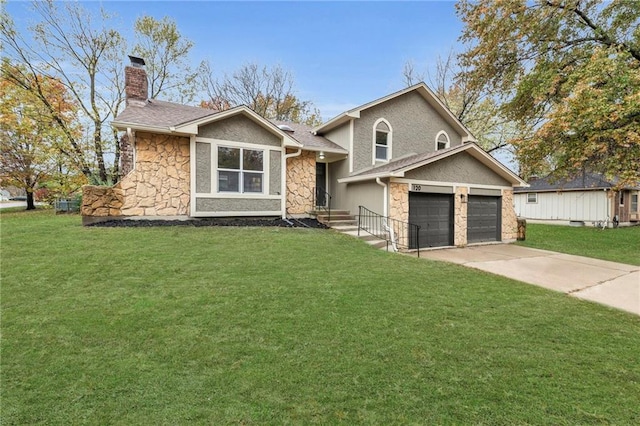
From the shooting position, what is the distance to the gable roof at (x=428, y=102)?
12291 mm

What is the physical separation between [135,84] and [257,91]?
14890 mm

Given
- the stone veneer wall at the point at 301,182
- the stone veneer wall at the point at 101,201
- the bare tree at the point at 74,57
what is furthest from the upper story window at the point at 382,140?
the bare tree at the point at 74,57

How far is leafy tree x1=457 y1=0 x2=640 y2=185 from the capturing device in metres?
9.83

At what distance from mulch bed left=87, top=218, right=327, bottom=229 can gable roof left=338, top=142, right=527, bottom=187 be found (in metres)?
2.58

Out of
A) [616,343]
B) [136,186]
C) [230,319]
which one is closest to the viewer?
[616,343]

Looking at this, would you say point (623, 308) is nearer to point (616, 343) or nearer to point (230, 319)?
point (616, 343)

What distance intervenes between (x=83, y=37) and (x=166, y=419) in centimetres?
2478

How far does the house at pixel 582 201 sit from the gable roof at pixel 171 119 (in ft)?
60.9

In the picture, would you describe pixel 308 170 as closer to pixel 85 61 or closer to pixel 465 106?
pixel 465 106

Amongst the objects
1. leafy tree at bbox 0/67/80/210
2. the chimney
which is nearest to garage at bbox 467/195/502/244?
→ the chimney

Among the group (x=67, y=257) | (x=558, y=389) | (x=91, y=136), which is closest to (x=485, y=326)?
(x=558, y=389)

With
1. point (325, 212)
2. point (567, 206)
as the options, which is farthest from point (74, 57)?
point (567, 206)

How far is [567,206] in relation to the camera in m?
21.2

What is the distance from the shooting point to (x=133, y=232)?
812cm
